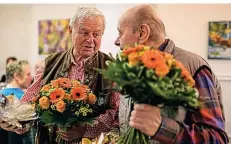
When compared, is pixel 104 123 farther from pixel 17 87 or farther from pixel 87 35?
pixel 17 87

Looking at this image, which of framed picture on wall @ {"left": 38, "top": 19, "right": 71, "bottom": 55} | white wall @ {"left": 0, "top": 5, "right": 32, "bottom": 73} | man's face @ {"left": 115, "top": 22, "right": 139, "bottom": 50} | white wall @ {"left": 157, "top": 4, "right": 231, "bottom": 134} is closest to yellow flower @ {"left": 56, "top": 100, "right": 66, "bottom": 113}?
man's face @ {"left": 115, "top": 22, "right": 139, "bottom": 50}

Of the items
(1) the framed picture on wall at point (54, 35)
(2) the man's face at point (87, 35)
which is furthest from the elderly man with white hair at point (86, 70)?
(1) the framed picture on wall at point (54, 35)

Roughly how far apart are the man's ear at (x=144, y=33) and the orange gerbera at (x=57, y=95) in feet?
1.53

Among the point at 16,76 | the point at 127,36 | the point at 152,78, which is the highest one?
the point at 127,36

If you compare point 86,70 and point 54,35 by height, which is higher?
point 54,35

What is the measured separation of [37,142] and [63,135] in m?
0.28

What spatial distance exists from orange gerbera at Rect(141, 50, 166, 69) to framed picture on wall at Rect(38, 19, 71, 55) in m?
5.29

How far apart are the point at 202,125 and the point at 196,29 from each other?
14.3ft

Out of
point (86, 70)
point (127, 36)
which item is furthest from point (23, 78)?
point (127, 36)

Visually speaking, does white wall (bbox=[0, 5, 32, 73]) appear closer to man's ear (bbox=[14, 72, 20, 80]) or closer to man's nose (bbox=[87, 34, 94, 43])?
man's ear (bbox=[14, 72, 20, 80])

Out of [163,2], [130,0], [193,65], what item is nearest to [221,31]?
[163,2]

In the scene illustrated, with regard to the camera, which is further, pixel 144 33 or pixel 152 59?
pixel 144 33

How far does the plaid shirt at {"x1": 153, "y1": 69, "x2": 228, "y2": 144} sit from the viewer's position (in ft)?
3.80

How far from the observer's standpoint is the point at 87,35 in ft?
6.18
